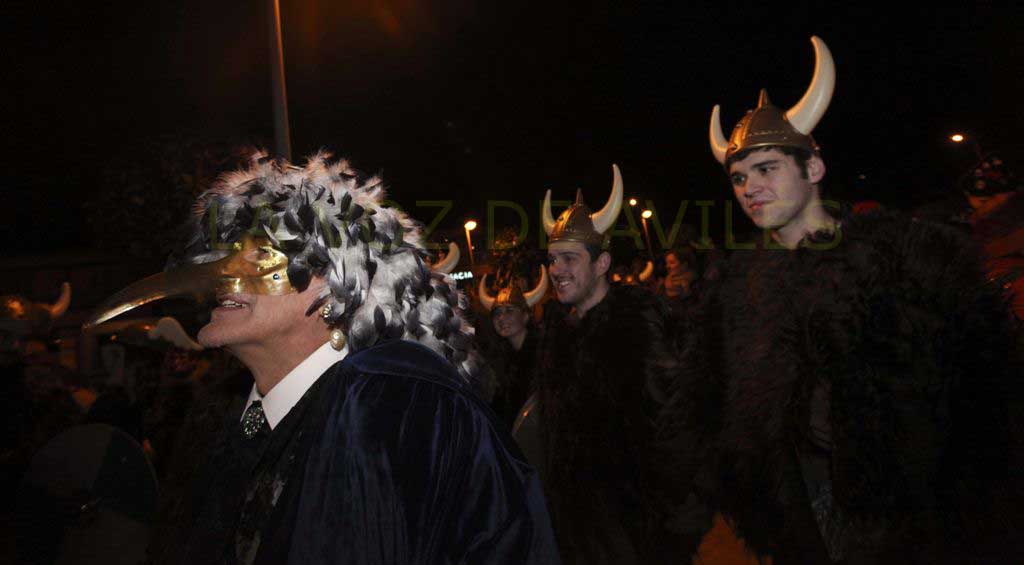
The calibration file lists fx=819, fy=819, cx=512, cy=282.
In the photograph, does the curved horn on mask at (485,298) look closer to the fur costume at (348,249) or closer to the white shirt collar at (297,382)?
the fur costume at (348,249)

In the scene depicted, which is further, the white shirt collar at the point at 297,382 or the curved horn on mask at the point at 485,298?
the curved horn on mask at the point at 485,298

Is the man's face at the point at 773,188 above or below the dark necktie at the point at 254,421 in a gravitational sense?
above

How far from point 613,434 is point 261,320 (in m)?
2.26

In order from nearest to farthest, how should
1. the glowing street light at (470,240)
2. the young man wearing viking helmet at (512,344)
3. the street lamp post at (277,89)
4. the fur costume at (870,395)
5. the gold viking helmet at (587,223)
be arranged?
the fur costume at (870,395) → the gold viking helmet at (587,223) → the street lamp post at (277,89) → the young man wearing viking helmet at (512,344) → the glowing street light at (470,240)

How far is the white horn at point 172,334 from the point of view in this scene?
20.3 ft

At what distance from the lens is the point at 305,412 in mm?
1937

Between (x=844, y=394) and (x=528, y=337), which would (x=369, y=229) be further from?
(x=528, y=337)

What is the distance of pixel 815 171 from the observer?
3.33m

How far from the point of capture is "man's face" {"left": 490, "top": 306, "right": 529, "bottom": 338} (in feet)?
23.4

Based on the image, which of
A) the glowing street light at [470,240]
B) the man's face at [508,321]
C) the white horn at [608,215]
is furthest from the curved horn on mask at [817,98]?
the glowing street light at [470,240]

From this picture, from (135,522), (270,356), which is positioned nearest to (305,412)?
(270,356)

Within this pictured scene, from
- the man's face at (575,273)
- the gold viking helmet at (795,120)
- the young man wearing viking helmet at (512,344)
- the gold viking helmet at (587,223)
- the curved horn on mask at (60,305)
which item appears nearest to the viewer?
the gold viking helmet at (795,120)

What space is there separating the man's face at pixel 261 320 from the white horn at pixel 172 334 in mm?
4168

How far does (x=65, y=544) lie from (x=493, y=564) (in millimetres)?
2014
